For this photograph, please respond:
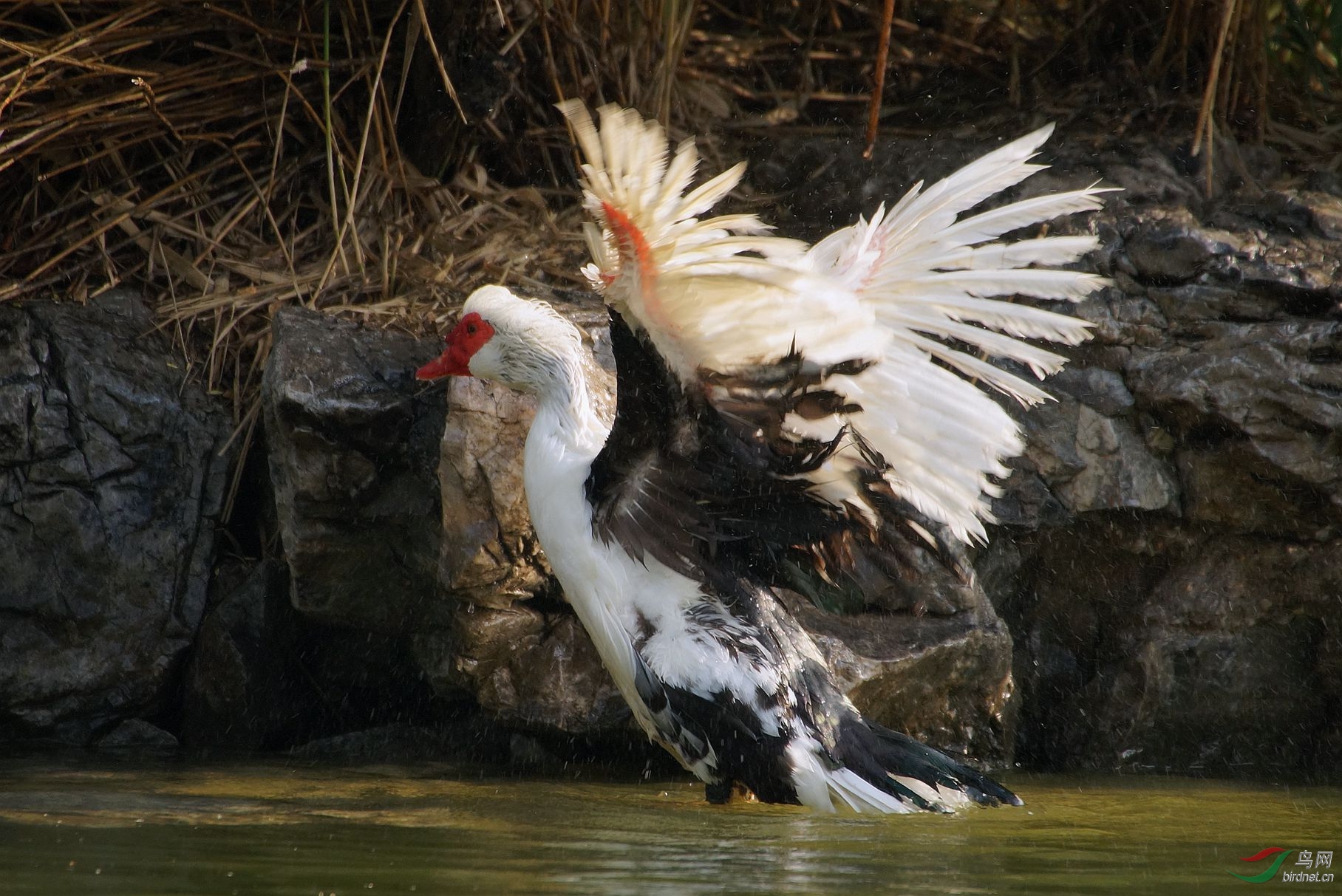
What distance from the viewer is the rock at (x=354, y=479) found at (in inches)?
156

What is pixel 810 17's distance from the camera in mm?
6082

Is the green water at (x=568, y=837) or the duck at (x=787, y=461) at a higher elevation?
the duck at (x=787, y=461)

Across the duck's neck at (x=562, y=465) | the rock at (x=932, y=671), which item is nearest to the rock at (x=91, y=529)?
the duck's neck at (x=562, y=465)

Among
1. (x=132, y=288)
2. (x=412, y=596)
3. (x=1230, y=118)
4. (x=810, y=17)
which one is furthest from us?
(x=810, y=17)

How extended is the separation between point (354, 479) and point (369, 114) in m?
1.66

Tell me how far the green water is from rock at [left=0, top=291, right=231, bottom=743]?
18.9 inches

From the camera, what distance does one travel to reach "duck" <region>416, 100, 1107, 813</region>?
3176 mm

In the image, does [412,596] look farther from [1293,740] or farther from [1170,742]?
[1293,740]

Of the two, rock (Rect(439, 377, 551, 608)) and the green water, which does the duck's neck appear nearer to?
rock (Rect(439, 377, 551, 608))

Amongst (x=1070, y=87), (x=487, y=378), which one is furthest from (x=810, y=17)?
(x=487, y=378)

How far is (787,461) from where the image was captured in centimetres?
330

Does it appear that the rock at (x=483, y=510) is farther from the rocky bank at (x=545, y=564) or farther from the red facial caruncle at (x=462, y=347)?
the red facial caruncle at (x=462, y=347)

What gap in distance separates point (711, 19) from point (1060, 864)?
4.64 m

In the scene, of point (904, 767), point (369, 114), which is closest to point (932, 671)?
point (904, 767)
